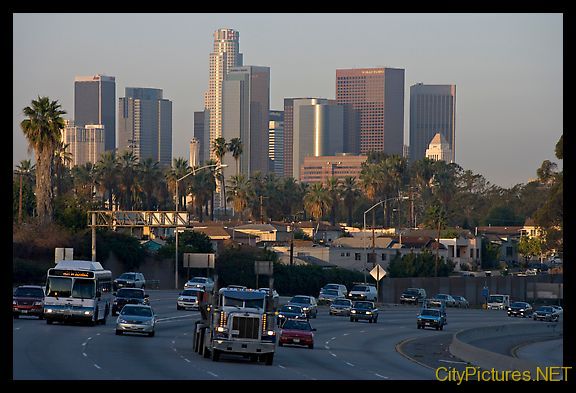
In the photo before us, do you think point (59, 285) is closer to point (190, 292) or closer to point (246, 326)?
point (246, 326)

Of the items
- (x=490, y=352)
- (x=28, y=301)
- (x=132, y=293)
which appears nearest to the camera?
(x=490, y=352)

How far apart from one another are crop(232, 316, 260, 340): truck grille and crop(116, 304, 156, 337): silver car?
11932 mm

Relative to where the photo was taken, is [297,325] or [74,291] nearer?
[297,325]

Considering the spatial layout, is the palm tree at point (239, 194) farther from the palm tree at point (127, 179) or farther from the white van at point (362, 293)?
the white van at point (362, 293)

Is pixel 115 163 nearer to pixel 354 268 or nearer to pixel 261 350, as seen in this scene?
pixel 354 268

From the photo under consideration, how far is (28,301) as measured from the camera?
60719 mm

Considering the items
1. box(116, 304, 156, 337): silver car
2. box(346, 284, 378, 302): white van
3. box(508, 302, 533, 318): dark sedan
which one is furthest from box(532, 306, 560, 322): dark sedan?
box(116, 304, 156, 337): silver car

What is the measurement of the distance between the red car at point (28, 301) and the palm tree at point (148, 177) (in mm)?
102236

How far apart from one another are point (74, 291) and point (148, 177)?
110270mm

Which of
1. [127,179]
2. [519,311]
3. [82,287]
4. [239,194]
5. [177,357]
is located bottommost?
[519,311]

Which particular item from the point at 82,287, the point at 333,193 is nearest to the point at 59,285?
the point at 82,287

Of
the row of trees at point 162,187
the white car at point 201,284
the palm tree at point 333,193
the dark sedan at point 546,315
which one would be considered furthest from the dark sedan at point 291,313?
the palm tree at point 333,193

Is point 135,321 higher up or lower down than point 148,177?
lower down
